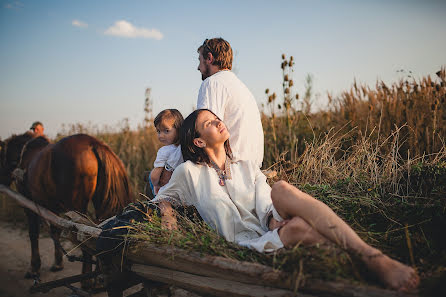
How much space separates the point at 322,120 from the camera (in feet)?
17.5

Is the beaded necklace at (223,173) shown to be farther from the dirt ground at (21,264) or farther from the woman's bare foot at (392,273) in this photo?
the dirt ground at (21,264)

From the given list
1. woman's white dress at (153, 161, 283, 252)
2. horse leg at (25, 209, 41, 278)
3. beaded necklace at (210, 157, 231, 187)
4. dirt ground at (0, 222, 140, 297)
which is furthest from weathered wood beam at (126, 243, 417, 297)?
horse leg at (25, 209, 41, 278)

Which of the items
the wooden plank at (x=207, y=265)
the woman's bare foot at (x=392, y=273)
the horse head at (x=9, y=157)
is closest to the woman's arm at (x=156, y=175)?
the wooden plank at (x=207, y=265)

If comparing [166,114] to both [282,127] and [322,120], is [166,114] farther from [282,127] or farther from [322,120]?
[322,120]

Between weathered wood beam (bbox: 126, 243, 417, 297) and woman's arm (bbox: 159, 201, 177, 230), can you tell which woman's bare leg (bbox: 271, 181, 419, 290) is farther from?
woman's arm (bbox: 159, 201, 177, 230)

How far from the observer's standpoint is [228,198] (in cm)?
217

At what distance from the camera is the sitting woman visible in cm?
162

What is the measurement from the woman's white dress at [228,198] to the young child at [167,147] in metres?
0.54

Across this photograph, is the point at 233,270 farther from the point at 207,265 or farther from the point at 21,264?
the point at 21,264

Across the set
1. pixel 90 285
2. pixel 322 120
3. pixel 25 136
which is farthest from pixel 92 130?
pixel 322 120

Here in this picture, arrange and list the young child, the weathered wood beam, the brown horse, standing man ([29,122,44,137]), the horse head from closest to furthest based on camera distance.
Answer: the weathered wood beam
the young child
the brown horse
the horse head
standing man ([29,122,44,137])

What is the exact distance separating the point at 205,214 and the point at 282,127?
345cm

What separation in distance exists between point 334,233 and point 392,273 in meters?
0.30

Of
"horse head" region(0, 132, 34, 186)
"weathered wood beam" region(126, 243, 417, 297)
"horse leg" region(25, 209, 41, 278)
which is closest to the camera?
"weathered wood beam" region(126, 243, 417, 297)
